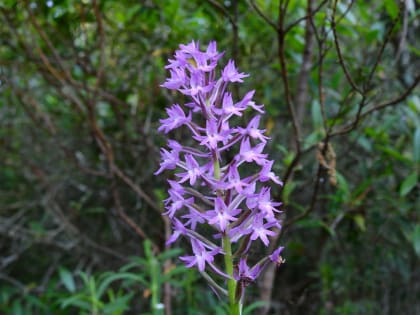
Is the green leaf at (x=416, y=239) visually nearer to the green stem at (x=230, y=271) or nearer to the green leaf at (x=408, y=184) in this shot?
the green leaf at (x=408, y=184)

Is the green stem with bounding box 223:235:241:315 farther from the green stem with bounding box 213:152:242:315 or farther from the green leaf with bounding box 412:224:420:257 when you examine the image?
the green leaf with bounding box 412:224:420:257

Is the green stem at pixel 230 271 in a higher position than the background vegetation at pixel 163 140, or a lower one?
lower

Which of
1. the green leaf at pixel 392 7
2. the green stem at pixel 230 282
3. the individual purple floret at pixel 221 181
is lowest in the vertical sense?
the green stem at pixel 230 282

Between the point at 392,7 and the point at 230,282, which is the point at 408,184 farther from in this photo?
the point at 230,282

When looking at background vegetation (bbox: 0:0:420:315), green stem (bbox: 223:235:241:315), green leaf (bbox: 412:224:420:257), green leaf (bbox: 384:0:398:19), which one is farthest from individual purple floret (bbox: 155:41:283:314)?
green leaf (bbox: 412:224:420:257)

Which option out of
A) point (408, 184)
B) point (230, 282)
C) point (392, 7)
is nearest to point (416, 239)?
point (408, 184)

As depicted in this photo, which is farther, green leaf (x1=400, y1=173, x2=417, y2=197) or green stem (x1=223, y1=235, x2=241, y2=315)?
green leaf (x1=400, y1=173, x2=417, y2=197)

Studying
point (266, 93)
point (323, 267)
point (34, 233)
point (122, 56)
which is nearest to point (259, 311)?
point (323, 267)

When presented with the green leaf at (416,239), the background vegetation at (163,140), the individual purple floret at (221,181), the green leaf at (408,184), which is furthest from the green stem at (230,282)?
the green leaf at (416,239)
